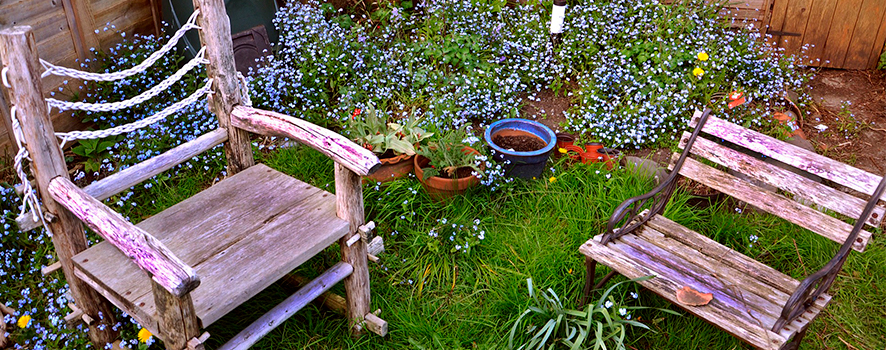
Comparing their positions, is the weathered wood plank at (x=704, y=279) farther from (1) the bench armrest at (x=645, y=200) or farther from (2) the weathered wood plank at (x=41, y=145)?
(2) the weathered wood plank at (x=41, y=145)

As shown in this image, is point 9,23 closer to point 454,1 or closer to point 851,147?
point 454,1

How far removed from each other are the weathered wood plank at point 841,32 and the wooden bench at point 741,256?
2.87m

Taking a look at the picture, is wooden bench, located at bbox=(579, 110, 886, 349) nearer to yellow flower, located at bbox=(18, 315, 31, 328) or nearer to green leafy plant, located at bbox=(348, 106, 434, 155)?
green leafy plant, located at bbox=(348, 106, 434, 155)

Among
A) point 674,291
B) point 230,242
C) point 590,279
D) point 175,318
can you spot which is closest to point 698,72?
point 590,279

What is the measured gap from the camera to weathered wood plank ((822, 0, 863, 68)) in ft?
16.5

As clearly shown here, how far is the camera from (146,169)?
258 centimetres

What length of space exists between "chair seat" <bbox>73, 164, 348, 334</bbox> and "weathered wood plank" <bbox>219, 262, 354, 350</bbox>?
0.20m

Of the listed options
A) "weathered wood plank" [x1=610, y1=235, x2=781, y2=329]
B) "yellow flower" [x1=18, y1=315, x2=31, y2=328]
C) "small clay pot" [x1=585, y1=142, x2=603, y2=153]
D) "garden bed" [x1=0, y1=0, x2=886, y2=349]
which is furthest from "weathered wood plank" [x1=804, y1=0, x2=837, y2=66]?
"yellow flower" [x1=18, y1=315, x2=31, y2=328]

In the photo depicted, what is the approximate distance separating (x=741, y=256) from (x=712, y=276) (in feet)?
0.83

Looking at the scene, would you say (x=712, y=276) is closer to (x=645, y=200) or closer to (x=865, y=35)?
(x=645, y=200)

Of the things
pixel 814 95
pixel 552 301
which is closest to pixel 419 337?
pixel 552 301

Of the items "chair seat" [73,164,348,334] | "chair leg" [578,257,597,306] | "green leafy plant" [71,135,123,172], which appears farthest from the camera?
"green leafy plant" [71,135,123,172]

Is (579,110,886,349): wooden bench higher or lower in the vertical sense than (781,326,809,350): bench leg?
higher

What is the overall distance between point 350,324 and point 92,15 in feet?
8.75
